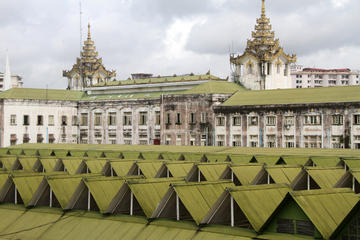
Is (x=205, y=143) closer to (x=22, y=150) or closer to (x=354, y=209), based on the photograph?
(x=22, y=150)

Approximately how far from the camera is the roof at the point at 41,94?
3991 inches

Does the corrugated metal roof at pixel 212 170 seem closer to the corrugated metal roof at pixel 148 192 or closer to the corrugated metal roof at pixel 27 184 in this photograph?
the corrugated metal roof at pixel 148 192

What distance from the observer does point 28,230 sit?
28500mm

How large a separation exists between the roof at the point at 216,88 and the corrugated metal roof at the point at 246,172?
4579 centimetres

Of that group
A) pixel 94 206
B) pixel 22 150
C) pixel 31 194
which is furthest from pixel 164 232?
pixel 22 150

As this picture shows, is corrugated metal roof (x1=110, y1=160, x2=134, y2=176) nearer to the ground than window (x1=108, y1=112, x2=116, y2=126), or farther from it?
nearer to the ground

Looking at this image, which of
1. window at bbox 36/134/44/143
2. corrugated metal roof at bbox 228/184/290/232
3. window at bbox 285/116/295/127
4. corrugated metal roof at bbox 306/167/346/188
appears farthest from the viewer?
window at bbox 36/134/44/143

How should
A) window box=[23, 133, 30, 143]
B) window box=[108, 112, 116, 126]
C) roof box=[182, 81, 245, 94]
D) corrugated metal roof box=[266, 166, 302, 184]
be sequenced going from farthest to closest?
window box=[23, 133, 30, 143] < window box=[108, 112, 116, 126] < roof box=[182, 81, 245, 94] < corrugated metal roof box=[266, 166, 302, 184]

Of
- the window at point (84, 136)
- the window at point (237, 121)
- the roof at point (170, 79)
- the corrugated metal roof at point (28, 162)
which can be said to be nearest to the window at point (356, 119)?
the window at point (237, 121)

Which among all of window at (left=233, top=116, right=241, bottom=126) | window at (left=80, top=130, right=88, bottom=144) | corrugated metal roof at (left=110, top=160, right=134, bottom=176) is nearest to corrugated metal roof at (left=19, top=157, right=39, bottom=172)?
corrugated metal roof at (left=110, top=160, right=134, bottom=176)

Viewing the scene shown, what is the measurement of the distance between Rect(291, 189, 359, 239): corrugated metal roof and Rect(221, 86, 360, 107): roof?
47.9 m

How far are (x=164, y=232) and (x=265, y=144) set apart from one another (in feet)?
174

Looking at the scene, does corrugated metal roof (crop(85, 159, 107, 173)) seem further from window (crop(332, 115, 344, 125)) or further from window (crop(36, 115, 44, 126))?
window (crop(36, 115, 44, 126))

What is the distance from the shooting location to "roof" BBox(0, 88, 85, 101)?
101 m
